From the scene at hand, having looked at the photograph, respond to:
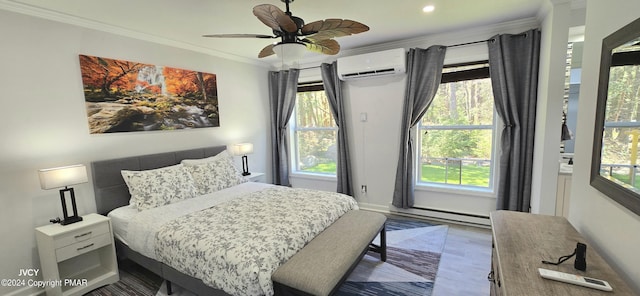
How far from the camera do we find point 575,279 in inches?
40.7

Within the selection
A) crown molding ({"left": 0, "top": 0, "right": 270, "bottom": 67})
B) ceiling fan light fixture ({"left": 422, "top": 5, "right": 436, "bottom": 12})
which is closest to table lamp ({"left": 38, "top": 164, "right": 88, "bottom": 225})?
crown molding ({"left": 0, "top": 0, "right": 270, "bottom": 67})

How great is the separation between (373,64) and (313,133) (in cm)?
170

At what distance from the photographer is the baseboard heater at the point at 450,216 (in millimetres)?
3453

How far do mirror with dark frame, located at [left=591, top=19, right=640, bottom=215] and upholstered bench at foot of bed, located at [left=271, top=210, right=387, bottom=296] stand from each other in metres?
1.43

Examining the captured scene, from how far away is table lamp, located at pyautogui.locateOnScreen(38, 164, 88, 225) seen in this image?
7.10ft

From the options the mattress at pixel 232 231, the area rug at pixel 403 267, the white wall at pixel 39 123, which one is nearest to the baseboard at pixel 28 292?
the white wall at pixel 39 123

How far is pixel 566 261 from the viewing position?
3.88 ft

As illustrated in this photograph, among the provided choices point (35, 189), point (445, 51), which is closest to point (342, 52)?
point (445, 51)

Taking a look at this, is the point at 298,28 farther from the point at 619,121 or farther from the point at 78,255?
the point at 78,255

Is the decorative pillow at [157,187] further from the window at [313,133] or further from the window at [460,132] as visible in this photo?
the window at [460,132]

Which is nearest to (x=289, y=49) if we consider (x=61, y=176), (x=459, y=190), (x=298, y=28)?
(x=298, y=28)

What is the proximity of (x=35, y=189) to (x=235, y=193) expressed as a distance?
1.72 meters

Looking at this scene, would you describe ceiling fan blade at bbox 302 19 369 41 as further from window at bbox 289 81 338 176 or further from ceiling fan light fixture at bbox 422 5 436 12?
window at bbox 289 81 338 176

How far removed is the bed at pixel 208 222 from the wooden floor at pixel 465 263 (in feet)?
2.29
